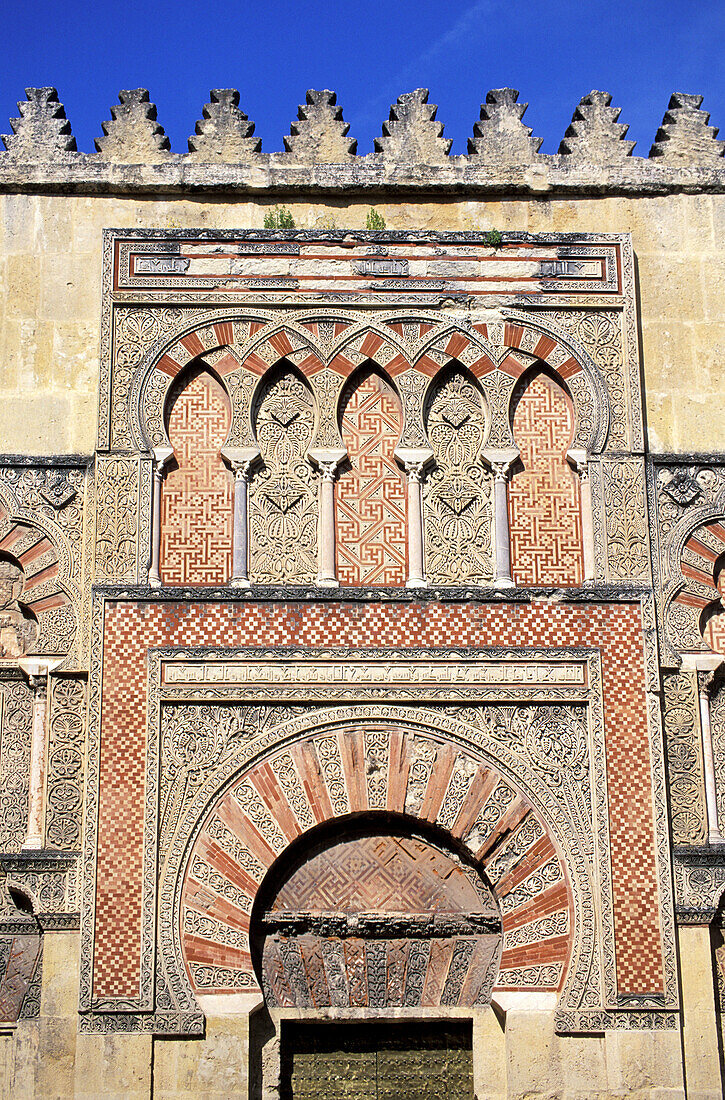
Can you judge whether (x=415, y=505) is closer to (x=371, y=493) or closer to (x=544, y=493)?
(x=371, y=493)

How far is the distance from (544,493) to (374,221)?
213 cm

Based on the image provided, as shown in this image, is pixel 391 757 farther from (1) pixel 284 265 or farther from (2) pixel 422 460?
(1) pixel 284 265

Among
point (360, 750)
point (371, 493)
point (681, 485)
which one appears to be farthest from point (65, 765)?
point (681, 485)

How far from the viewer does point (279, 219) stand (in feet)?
31.3

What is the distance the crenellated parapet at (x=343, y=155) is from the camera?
9.55 metres

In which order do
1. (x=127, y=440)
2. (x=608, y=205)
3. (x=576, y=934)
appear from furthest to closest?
(x=608, y=205) < (x=127, y=440) < (x=576, y=934)

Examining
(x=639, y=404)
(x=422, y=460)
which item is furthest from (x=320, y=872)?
(x=639, y=404)

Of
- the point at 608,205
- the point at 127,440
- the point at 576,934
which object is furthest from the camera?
the point at 608,205

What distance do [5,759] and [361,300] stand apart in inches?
143

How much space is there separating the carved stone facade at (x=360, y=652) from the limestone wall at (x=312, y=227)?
0.42ft

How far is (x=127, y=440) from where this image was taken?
9.05 meters

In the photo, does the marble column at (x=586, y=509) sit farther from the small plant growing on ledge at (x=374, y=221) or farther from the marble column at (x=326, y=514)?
the small plant growing on ledge at (x=374, y=221)

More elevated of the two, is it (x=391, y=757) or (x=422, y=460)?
(x=422, y=460)

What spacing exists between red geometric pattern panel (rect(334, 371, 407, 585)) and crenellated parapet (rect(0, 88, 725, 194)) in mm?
1488
